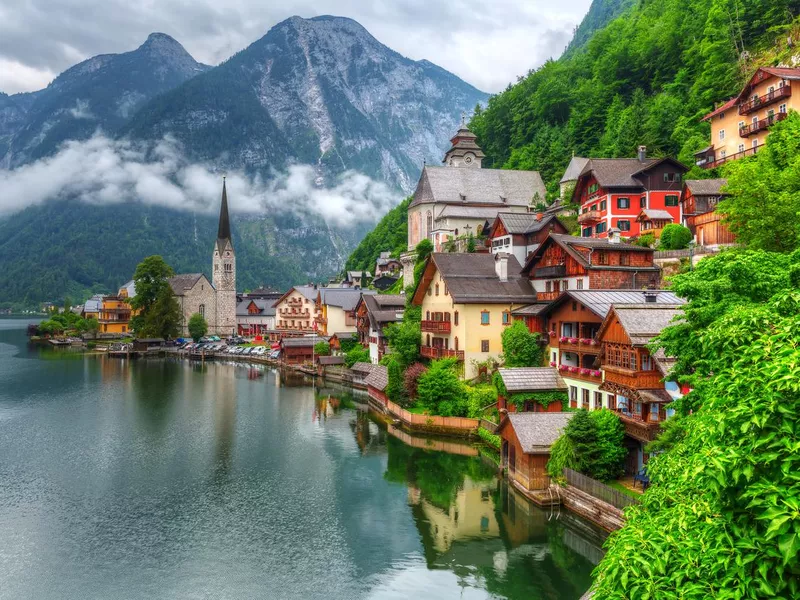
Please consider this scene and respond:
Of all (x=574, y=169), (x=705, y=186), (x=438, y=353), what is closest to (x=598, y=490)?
(x=438, y=353)

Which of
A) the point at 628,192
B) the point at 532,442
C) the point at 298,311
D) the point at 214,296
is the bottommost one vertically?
the point at 532,442

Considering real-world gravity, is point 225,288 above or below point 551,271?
above

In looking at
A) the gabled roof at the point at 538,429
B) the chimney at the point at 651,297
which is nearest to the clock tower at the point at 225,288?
the chimney at the point at 651,297

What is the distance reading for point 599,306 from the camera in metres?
33.2

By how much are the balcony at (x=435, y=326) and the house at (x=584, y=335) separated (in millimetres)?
9657

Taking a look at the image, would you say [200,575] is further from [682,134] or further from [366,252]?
[366,252]

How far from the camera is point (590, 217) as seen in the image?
5553 centimetres

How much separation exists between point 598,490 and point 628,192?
3584cm

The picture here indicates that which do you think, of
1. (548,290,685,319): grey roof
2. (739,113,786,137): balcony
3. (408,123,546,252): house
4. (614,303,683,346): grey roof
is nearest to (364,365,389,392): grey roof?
(548,290,685,319): grey roof

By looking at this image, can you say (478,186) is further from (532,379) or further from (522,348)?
(532,379)

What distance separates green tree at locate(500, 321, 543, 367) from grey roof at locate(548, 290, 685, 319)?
4.81 meters

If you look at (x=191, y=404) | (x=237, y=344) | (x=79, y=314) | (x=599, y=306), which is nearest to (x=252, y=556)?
(x=599, y=306)

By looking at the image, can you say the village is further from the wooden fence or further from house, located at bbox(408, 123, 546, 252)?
house, located at bbox(408, 123, 546, 252)

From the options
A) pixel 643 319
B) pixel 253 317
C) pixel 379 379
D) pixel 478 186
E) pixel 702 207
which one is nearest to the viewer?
pixel 643 319
